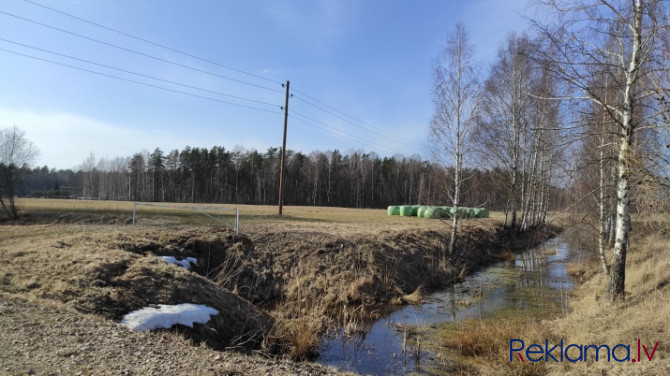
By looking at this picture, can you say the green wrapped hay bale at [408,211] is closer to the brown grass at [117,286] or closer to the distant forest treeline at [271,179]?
the brown grass at [117,286]

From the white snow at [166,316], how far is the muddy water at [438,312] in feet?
8.39

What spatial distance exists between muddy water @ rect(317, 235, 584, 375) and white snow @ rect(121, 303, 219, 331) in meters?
2.56

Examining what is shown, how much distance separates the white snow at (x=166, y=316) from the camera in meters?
6.96

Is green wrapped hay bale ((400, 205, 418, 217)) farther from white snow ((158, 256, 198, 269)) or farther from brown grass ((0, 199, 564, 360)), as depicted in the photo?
white snow ((158, 256, 198, 269))

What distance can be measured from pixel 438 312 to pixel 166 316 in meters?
7.72

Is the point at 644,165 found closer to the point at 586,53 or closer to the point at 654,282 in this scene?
the point at 586,53

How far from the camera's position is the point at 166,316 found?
7.36 m

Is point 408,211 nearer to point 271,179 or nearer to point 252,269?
point 252,269

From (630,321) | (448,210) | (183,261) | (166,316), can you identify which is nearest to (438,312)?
(630,321)

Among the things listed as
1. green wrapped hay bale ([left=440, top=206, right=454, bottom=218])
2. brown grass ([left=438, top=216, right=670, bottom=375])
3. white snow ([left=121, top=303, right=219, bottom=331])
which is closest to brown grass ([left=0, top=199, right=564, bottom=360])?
white snow ([left=121, top=303, right=219, bottom=331])

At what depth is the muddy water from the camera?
25.8 ft

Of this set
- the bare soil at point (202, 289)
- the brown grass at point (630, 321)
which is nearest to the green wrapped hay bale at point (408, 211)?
the bare soil at point (202, 289)

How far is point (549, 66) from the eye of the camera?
862cm

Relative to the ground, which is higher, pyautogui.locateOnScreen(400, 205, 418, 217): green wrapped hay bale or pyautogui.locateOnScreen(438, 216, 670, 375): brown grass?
pyautogui.locateOnScreen(400, 205, 418, 217): green wrapped hay bale
